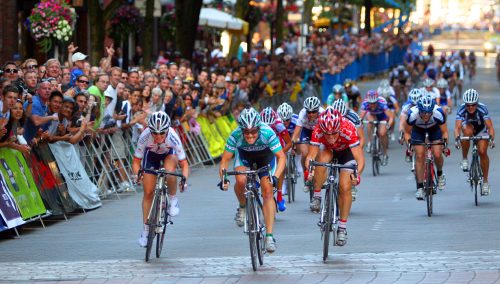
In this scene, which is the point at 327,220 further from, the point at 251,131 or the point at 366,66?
the point at 366,66

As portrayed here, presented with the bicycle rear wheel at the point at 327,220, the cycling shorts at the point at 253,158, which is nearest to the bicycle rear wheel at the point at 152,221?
the cycling shorts at the point at 253,158

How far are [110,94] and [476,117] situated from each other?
5588 mm

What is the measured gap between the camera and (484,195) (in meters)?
20.6

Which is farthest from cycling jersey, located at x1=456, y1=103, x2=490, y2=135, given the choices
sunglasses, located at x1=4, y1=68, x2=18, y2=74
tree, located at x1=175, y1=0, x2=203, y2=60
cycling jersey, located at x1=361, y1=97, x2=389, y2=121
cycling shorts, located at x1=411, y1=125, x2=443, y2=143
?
tree, located at x1=175, y1=0, x2=203, y2=60

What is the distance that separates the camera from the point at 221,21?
4281cm

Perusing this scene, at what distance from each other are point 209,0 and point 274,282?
35751 millimetres

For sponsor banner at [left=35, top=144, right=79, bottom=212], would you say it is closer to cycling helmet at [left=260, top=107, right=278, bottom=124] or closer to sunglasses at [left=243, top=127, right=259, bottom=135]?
cycling helmet at [left=260, top=107, right=278, bottom=124]

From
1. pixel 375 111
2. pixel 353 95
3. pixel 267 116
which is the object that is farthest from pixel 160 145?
pixel 353 95

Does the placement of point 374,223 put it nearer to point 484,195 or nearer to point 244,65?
point 484,195

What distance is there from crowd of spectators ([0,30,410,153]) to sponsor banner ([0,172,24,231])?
1.71 feet

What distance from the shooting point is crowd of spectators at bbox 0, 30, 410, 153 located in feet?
60.0

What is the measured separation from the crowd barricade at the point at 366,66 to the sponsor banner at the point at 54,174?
28.8 m

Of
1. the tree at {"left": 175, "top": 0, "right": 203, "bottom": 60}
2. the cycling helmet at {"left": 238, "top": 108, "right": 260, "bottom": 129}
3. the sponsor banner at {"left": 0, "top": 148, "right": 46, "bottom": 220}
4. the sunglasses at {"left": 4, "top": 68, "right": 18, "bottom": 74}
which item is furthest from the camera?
the tree at {"left": 175, "top": 0, "right": 203, "bottom": 60}

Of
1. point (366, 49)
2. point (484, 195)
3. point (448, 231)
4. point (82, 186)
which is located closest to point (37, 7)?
point (82, 186)
